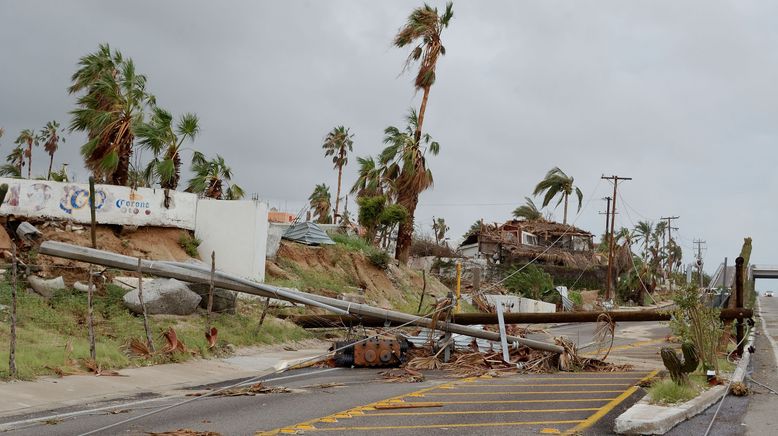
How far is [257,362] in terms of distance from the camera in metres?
19.5

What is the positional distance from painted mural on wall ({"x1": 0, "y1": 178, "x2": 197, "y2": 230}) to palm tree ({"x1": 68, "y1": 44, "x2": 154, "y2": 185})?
175cm

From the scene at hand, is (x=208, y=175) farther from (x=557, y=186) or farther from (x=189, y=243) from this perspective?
(x=557, y=186)

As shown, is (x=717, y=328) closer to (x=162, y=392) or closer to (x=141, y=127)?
(x=162, y=392)

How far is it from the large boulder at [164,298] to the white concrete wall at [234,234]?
22.3 ft

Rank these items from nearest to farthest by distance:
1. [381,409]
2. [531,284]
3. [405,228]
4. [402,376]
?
[381,409] < [402,376] < [405,228] < [531,284]

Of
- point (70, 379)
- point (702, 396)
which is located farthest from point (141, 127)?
point (702, 396)

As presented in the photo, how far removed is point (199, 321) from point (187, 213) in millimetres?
7743

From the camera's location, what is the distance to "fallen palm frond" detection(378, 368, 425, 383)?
16281 mm

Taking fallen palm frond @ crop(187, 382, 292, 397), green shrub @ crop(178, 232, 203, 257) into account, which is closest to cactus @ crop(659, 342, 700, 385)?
fallen palm frond @ crop(187, 382, 292, 397)

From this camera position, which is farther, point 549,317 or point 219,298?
point 219,298

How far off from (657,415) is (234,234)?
20.6 meters

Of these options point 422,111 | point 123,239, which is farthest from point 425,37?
point 123,239

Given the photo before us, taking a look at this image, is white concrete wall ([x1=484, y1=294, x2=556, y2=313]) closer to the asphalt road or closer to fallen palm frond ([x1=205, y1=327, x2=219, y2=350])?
fallen palm frond ([x1=205, y1=327, x2=219, y2=350])

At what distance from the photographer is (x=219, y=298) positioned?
22828mm
